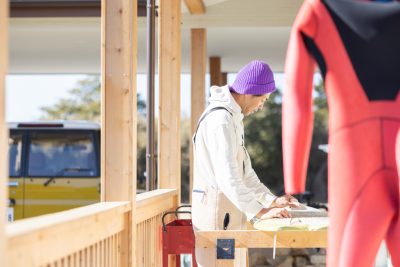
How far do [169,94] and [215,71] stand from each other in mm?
5741

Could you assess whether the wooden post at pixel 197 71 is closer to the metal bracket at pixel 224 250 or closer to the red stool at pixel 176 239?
the red stool at pixel 176 239

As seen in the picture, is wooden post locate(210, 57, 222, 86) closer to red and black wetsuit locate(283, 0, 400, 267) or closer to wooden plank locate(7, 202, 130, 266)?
wooden plank locate(7, 202, 130, 266)

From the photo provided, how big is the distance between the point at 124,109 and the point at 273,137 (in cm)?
2489

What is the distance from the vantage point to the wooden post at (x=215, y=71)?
11883mm

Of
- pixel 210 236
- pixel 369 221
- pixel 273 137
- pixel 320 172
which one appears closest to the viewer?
pixel 369 221

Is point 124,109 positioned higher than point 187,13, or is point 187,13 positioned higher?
point 187,13

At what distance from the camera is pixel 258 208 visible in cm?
435

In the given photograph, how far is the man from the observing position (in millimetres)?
4328

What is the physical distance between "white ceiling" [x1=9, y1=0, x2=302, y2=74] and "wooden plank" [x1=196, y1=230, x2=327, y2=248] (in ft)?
17.5

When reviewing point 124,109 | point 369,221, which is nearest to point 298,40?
point 369,221

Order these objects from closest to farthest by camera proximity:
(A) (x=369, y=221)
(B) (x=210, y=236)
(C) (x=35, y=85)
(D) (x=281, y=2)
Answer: (A) (x=369, y=221), (B) (x=210, y=236), (D) (x=281, y=2), (C) (x=35, y=85)

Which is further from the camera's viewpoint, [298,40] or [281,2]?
[281,2]

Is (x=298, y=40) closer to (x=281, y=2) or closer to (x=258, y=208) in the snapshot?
(x=258, y=208)

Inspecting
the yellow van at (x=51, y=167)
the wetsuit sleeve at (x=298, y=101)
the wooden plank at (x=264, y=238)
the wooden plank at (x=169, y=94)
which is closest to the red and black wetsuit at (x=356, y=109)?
the wetsuit sleeve at (x=298, y=101)
